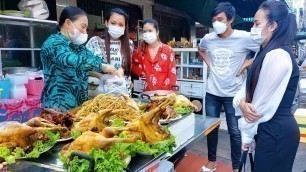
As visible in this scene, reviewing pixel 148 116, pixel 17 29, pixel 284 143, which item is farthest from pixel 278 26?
pixel 17 29

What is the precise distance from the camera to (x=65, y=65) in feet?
6.69

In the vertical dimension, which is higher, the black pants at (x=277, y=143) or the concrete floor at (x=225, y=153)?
the black pants at (x=277, y=143)

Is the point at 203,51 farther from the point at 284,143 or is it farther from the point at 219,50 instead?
the point at 284,143

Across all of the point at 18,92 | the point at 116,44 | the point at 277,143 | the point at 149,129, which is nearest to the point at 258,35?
the point at 277,143

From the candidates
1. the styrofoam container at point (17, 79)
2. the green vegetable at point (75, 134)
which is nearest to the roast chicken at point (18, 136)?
the green vegetable at point (75, 134)

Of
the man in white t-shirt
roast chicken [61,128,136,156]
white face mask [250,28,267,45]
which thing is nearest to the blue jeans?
the man in white t-shirt

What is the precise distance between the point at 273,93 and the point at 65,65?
1.56 m

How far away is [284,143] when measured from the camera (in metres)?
1.81

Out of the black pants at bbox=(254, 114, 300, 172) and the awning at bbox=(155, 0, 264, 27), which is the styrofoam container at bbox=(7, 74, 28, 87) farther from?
the awning at bbox=(155, 0, 264, 27)

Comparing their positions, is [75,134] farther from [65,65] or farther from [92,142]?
[65,65]

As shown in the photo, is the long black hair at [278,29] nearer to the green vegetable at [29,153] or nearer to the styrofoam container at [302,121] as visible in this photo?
the green vegetable at [29,153]

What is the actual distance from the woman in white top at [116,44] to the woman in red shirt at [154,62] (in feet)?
1.16

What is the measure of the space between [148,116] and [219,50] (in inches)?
80.1

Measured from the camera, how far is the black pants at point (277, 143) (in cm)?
180
